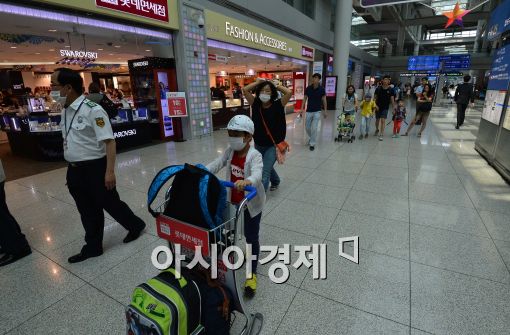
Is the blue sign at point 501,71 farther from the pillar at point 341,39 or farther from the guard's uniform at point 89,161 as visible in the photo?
the pillar at point 341,39

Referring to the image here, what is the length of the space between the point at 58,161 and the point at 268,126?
195 inches

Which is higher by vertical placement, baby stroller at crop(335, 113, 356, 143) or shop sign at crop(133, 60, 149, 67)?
shop sign at crop(133, 60, 149, 67)

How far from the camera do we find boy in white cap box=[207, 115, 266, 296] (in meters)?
1.60

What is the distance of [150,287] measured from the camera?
49.4 inches

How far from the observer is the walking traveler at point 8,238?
224cm

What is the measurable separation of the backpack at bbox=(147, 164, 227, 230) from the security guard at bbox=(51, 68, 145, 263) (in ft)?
3.58

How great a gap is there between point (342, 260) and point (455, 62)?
25.3m

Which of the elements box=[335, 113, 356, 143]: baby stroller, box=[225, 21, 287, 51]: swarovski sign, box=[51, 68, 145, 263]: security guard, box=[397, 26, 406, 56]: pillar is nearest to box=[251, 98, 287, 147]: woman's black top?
box=[51, 68, 145, 263]: security guard

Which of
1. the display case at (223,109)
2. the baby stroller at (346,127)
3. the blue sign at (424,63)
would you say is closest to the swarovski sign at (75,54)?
the display case at (223,109)

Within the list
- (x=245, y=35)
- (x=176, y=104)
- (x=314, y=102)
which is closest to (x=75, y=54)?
(x=176, y=104)

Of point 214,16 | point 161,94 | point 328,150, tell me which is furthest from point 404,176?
point 214,16

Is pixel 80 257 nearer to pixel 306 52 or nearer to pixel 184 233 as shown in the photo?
pixel 184 233

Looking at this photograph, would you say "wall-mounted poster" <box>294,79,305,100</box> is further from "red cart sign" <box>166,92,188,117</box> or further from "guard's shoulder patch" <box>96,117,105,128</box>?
"guard's shoulder patch" <box>96,117,105,128</box>

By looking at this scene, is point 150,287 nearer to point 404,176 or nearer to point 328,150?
point 404,176
